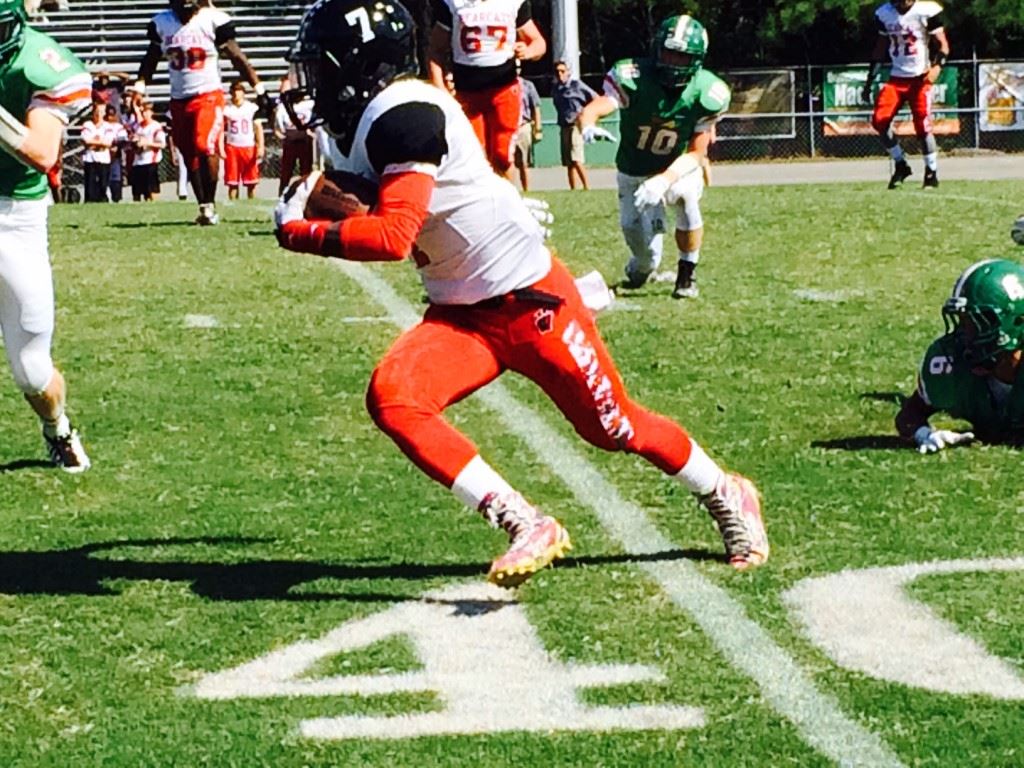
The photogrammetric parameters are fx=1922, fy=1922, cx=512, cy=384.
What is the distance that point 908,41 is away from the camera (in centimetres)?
1728

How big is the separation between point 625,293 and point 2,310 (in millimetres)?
4741

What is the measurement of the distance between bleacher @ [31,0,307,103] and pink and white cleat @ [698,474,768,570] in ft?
92.1

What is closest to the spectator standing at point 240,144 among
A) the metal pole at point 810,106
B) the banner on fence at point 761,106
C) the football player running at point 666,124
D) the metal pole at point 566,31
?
the metal pole at point 566,31

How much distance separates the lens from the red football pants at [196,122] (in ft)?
45.8

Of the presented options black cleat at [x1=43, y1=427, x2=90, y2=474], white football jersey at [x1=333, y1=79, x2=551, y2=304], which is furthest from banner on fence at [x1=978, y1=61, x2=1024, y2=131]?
white football jersey at [x1=333, y1=79, x2=551, y2=304]

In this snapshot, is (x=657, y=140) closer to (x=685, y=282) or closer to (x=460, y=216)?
(x=685, y=282)

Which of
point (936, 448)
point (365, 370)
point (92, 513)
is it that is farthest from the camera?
point (365, 370)

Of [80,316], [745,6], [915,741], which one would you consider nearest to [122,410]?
[80,316]

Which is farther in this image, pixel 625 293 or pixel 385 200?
pixel 625 293

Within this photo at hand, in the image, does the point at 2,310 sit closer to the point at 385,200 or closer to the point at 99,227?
the point at 385,200

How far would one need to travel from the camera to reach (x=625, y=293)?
34.3 feet

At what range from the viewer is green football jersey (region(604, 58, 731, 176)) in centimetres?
992

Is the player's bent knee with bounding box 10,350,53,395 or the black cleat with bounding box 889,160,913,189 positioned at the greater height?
the player's bent knee with bounding box 10,350,53,395

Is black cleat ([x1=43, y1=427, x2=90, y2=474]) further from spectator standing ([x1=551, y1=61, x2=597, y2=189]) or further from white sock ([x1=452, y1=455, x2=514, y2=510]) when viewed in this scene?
spectator standing ([x1=551, y1=61, x2=597, y2=189])
